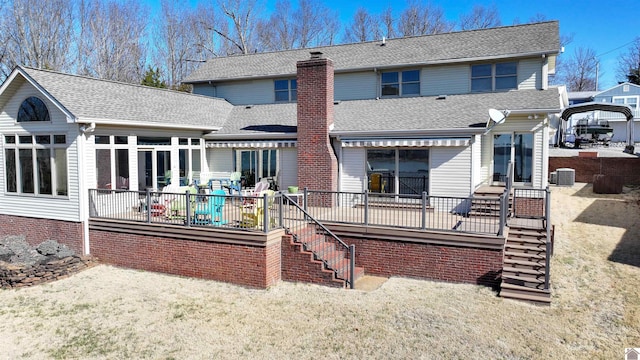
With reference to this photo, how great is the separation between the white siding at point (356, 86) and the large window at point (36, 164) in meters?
12.5

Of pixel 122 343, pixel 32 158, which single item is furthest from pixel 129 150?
pixel 122 343

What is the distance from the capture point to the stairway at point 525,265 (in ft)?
37.2

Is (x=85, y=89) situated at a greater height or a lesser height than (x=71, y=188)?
greater

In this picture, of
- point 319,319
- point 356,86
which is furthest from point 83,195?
point 356,86

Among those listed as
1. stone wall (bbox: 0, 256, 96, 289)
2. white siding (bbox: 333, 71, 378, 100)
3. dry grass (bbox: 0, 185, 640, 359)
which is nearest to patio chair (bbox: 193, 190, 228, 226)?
dry grass (bbox: 0, 185, 640, 359)

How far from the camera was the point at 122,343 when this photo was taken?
9695mm

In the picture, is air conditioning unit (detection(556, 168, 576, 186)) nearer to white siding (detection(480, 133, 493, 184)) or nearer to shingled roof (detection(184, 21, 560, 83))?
shingled roof (detection(184, 21, 560, 83))

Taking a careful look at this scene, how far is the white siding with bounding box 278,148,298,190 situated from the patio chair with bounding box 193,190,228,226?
18.7 ft

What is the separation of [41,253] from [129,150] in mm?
4252

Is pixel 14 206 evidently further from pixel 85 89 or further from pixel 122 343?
pixel 122 343

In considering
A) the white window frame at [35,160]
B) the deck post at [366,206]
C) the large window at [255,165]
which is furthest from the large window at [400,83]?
the white window frame at [35,160]

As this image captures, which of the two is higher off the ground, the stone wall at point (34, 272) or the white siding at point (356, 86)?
the white siding at point (356, 86)

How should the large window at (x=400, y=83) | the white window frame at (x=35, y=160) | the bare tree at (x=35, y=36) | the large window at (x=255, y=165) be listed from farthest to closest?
1. the bare tree at (x=35, y=36)
2. the large window at (x=400, y=83)
3. the large window at (x=255, y=165)
4. the white window frame at (x=35, y=160)

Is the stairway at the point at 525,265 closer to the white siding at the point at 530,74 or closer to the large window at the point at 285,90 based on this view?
the white siding at the point at 530,74
